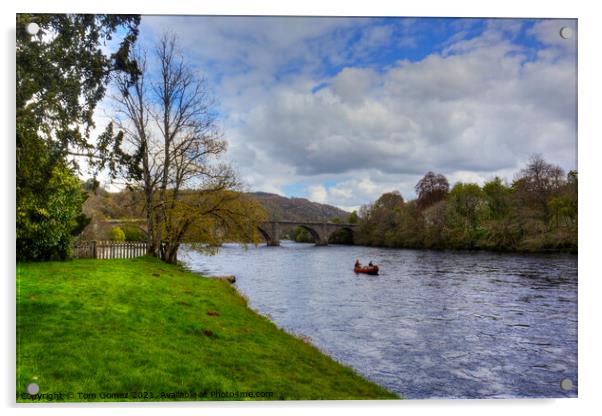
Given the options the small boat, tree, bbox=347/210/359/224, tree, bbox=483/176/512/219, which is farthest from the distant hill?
the small boat

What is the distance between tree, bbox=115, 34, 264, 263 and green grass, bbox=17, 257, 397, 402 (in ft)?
6.77

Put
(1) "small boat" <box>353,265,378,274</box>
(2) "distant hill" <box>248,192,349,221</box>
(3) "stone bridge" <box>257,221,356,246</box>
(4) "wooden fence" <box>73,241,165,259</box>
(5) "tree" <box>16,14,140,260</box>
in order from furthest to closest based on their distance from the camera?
1. (1) "small boat" <box>353,265,378,274</box>
2. (4) "wooden fence" <box>73,241,165,259</box>
3. (3) "stone bridge" <box>257,221,356,246</box>
4. (2) "distant hill" <box>248,192,349,221</box>
5. (5) "tree" <box>16,14,140,260</box>

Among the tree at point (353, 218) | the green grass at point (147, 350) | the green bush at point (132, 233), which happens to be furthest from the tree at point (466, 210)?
the green bush at point (132, 233)

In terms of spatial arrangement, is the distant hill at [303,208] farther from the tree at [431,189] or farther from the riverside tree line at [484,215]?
the tree at [431,189]

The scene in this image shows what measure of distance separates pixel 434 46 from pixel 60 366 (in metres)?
5.81

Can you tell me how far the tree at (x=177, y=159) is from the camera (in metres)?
5.95

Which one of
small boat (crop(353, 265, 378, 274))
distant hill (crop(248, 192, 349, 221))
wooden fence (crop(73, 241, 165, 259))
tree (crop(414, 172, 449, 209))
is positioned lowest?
small boat (crop(353, 265, 378, 274))

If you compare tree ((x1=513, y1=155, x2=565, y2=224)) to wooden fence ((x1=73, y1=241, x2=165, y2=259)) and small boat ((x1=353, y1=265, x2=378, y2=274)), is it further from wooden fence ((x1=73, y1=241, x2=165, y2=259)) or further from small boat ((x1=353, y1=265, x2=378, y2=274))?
wooden fence ((x1=73, y1=241, x2=165, y2=259))

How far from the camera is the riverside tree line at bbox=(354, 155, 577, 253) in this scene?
243 inches

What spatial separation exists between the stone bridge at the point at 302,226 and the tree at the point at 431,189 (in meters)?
1.82

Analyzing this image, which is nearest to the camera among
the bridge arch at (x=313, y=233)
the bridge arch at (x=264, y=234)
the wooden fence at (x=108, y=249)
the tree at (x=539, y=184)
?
the tree at (x=539, y=184)

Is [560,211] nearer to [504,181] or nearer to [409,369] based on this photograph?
[504,181]

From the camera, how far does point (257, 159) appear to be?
20.5 ft

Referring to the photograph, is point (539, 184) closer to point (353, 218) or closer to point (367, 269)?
point (353, 218)
